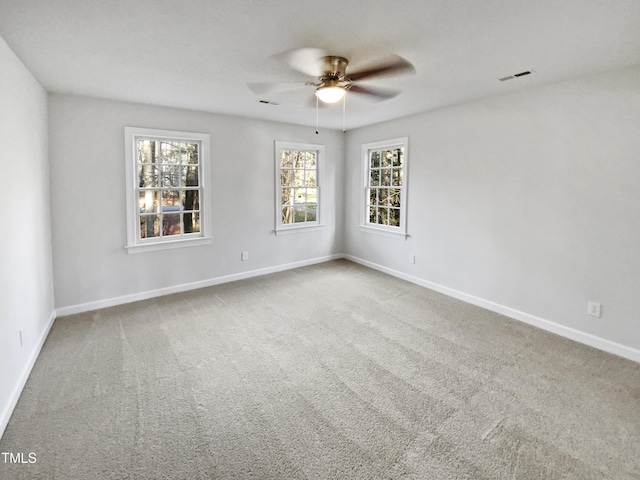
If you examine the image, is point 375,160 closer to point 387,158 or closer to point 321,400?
point 387,158

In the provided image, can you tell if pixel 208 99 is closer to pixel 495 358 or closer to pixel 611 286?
pixel 495 358

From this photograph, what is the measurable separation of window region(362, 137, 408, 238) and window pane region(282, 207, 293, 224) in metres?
1.30

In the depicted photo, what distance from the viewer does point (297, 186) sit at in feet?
18.4

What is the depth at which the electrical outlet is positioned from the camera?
303 centimetres

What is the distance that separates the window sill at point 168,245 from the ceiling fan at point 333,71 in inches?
97.8

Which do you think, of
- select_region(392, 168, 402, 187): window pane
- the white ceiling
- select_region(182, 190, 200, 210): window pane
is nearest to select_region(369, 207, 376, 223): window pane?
select_region(392, 168, 402, 187): window pane

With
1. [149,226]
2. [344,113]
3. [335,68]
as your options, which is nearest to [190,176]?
[149,226]

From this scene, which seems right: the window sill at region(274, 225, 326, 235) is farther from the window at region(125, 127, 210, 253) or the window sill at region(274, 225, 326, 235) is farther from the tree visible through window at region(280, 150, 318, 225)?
the window at region(125, 127, 210, 253)

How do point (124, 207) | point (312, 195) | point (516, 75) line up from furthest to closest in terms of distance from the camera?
1. point (312, 195)
2. point (124, 207)
3. point (516, 75)

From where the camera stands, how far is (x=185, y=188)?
14.6ft

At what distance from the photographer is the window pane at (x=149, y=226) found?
423cm

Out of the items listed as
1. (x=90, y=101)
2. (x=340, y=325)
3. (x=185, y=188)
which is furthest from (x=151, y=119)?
(x=340, y=325)

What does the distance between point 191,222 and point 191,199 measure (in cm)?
32

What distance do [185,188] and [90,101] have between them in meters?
1.38
